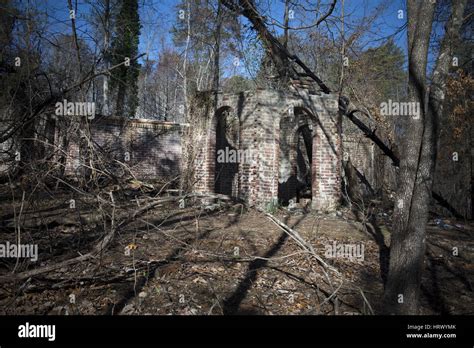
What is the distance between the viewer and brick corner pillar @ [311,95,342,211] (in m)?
10.2

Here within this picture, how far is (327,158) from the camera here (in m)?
10.2

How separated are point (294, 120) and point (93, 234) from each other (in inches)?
408

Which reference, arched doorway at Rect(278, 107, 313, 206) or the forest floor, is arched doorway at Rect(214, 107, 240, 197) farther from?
the forest floor

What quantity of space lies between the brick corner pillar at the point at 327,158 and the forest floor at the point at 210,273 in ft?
8.67

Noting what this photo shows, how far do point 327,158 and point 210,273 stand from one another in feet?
22.1

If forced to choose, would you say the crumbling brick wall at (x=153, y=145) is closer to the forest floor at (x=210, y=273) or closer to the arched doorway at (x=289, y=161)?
the arched doorway at (x=289, y=161)

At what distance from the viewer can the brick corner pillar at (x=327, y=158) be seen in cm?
1017

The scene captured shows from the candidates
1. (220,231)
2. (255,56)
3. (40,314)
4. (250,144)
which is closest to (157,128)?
(255,56)
